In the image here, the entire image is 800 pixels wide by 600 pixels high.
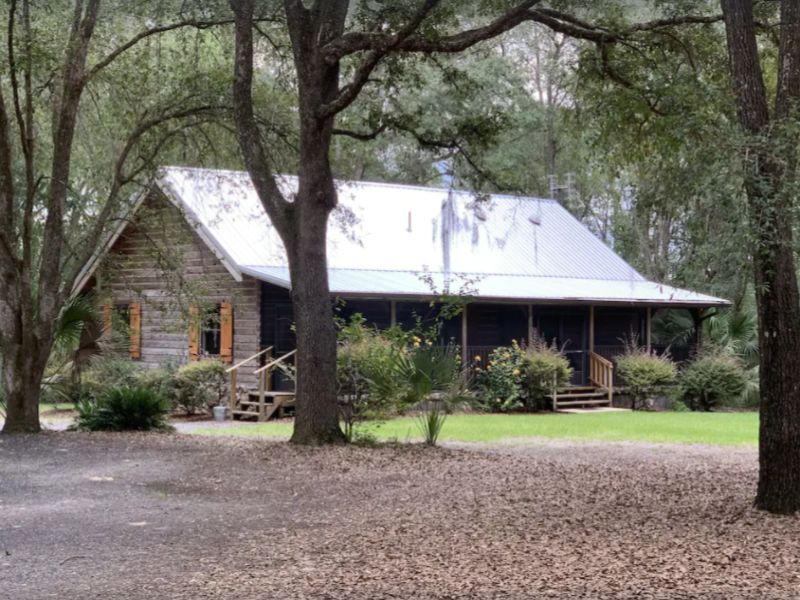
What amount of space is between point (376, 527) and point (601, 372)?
1908 cm

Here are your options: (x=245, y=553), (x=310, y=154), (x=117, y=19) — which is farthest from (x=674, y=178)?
(x=117, y=19)

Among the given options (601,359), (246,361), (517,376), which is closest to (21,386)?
(246,361)

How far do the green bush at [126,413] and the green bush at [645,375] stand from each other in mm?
12596

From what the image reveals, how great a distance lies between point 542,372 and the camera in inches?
947

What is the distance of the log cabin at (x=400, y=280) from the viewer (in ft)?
76.1

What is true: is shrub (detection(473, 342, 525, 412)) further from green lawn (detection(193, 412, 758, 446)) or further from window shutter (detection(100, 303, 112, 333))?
window shutter (detection(100, 303, 112, 333))

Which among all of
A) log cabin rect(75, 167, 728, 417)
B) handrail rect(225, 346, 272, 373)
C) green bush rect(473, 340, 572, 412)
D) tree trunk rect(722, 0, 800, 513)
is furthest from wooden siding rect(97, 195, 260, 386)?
tree trunk rect(722, 0, 800, 513)

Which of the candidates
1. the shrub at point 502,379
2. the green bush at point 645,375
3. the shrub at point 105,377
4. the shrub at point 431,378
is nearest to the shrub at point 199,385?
the shrub at point 105,377

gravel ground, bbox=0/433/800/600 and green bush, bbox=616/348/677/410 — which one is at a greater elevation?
green bush, bbox=616/348/677/410

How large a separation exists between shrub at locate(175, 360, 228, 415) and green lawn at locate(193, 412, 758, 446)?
92.5 inches

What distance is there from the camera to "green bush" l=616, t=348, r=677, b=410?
82.9ft

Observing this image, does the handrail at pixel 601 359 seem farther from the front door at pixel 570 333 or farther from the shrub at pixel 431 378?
the shrub at pixel 431 378

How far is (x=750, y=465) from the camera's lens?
531 inches

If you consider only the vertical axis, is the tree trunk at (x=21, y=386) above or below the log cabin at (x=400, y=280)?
below
